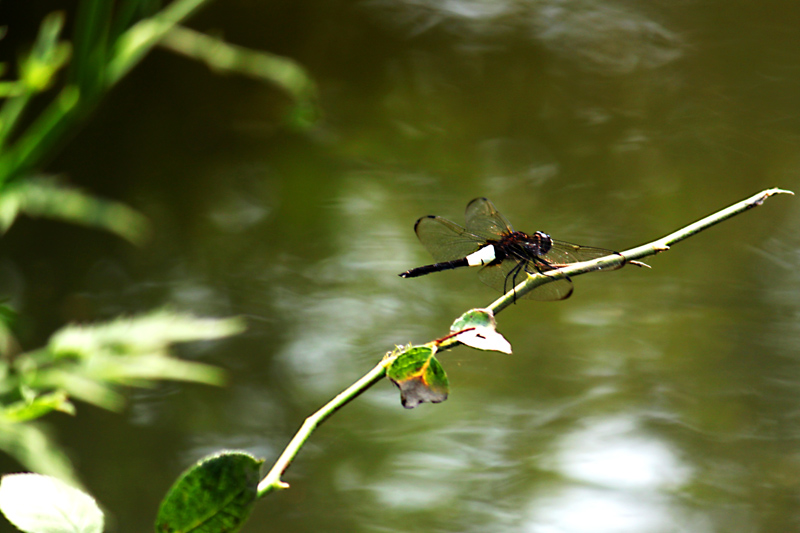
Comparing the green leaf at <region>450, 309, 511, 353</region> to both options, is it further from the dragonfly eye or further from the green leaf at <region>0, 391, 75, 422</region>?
the green leaf at <region>0, 391, 75, 422</region>

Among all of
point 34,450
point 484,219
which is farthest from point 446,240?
point 34,450

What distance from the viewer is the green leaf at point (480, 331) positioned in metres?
0.12

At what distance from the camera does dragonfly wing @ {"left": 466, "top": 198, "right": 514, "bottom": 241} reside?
289mm

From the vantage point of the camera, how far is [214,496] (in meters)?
0.10

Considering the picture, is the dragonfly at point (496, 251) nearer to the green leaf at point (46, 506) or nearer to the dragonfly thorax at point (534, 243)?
the dragonfly thorax at point (534, 243)

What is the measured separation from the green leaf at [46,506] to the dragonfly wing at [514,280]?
0.47ft

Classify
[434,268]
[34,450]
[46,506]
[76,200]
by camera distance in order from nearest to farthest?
[46,506] < [434,268] < [34,450] < [76,200]

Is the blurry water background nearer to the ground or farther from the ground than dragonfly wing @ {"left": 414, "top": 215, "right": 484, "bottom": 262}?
farther from the ground

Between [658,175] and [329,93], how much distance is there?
94 cm

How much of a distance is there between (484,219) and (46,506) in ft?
0.75

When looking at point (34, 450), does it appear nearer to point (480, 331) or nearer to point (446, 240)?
point (446, 240)

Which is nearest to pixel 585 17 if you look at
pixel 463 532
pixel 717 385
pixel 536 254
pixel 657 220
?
pixel 657 220

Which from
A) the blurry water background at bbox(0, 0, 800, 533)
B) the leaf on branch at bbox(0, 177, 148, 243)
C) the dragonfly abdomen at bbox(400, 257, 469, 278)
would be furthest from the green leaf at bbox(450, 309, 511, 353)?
the blurry water background at bbox(0, 0, 800, 533)

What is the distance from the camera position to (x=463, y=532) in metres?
1.37
